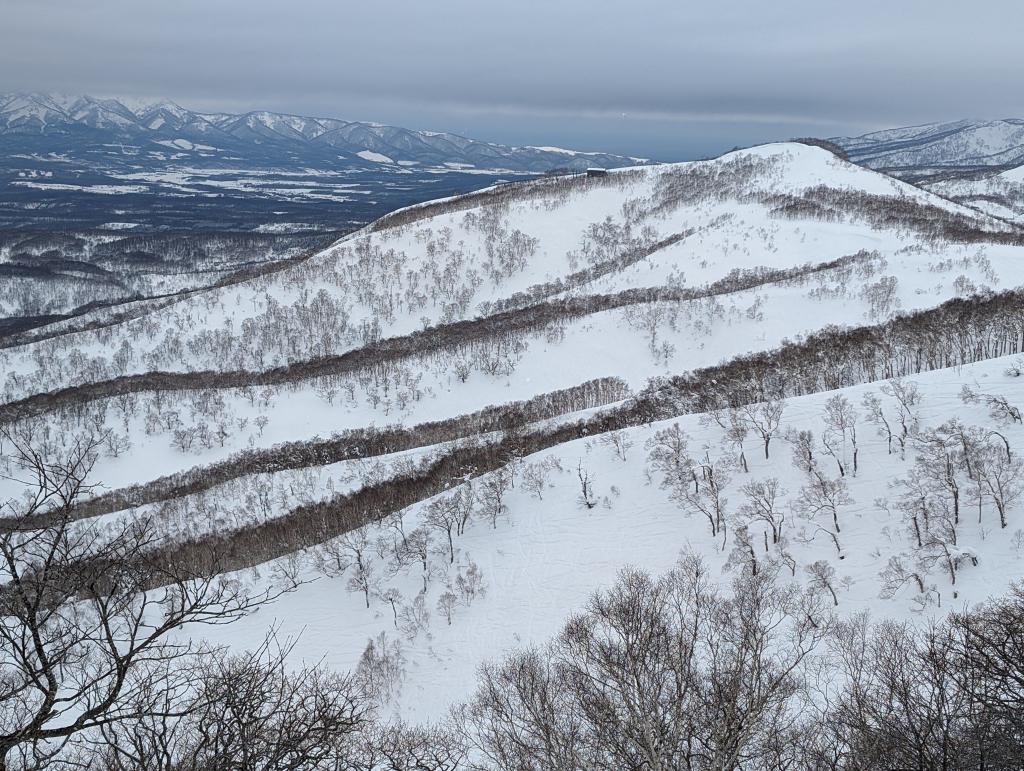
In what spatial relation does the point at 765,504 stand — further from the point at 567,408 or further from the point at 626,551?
the point at 567,408

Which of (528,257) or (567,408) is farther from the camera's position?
(528,257)

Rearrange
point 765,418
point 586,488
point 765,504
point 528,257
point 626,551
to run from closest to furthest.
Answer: point 765,504 < point 626,551 < point 765,418 < point 586,488 < point 528,257

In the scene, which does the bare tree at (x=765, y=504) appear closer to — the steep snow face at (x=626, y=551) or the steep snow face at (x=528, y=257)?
the steep snow face at (x=626, y=551)

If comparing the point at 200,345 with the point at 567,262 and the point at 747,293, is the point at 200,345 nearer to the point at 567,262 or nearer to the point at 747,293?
the point at 567,262

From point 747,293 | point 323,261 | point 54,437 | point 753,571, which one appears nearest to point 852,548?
point 753,571

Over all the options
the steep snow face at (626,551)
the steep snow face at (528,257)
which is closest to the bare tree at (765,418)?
the steep snow face at (626,551)

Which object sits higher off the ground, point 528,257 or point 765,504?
point 528,257

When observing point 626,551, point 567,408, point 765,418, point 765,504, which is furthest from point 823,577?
point 567,408

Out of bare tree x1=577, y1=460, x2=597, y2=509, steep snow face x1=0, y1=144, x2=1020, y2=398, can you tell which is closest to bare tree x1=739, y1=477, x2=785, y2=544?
bare tree x1=577, y1=460, x2=597, y2=509

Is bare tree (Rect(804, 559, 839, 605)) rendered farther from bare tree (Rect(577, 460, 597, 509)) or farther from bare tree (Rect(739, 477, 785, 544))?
bare tree (Rect(577, 460, 597, 509))
